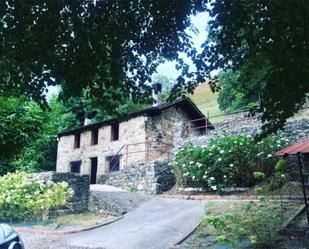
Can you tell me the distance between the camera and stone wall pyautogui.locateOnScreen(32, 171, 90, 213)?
14633 millimetres

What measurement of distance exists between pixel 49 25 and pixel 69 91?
122 centimetres

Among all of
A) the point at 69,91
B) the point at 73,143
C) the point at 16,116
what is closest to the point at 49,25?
the point at 69,91

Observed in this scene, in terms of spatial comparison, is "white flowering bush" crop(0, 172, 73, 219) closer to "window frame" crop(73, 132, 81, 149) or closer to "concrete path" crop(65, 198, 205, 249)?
"concrete path" crop(65, 198, 205, 249)

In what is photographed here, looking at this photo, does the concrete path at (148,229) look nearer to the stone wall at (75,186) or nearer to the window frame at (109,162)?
the stone wall at (75,186)

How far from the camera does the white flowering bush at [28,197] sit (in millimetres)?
13391

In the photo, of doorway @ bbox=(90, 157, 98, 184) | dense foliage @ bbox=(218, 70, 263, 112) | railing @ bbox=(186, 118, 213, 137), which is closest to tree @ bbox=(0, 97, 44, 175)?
dense foliage @ bbox=(218, 70, 263, 112)

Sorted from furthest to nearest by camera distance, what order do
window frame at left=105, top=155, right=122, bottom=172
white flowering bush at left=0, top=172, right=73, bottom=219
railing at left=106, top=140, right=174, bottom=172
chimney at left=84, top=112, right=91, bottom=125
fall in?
chimney at left=84, top=112, right=91, bottom=125 < window frame at left=105, top=155, right=122, bottom=172 < railing at left=106, top=140, right=174, bottom=172 < white flowering bush at left=0, top=172, right=73, bottom=219

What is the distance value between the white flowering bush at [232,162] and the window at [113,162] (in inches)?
400

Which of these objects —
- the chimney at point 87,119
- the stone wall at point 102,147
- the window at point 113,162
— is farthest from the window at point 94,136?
the chimney at point 87,119

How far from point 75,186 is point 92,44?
9.71m

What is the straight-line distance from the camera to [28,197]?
13500 mm

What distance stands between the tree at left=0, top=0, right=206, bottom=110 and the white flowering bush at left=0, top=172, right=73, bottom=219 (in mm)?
7546

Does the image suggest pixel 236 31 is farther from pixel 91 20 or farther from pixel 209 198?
pixel 209 198

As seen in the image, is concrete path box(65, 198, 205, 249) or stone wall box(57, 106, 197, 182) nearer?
concrete path box(65, 198, 205, 249)
